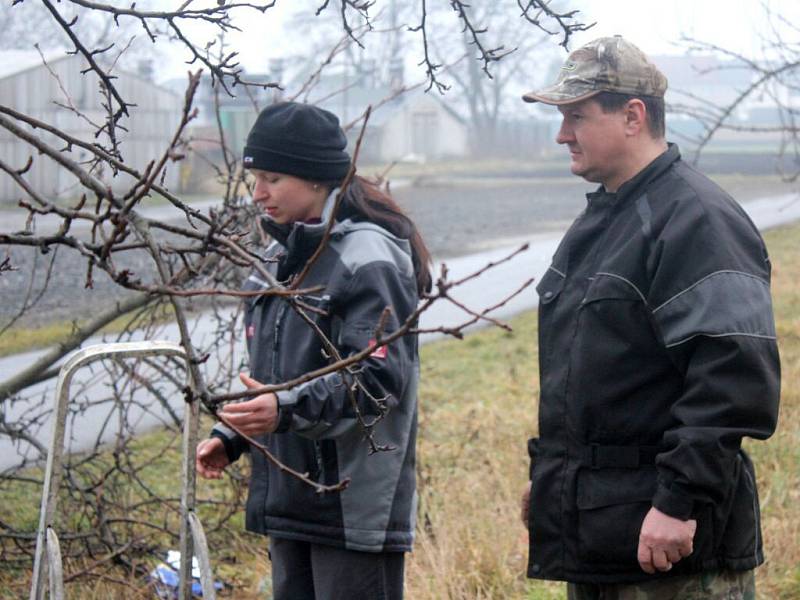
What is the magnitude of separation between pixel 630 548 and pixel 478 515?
2351 millimetres

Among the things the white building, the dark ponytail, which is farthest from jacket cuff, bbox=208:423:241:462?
the white building

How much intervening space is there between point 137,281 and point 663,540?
133cm

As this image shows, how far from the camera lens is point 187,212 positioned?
2.26 m

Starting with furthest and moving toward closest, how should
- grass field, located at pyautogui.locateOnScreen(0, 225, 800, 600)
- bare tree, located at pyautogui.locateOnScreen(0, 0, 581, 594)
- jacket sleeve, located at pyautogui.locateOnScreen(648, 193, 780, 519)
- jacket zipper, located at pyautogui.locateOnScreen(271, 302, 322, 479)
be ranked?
grass field, located at pyautogui.locateOnScreen(0, 225, 800, 600)
jacket zipper, located at pyautogui.locateOnScreen(271, 302, 322, 479)
jacket sleeve, located at pyautogui.locateOnScreen(648, 193, 780, 519)
bare tree, located at pyautogui.locateOnScreen(0, 0, 581, 594)

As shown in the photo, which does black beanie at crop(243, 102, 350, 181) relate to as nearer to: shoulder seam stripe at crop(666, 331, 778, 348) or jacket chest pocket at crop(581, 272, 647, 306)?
jacket chest pocket at crop(581, 272, 647, 306)

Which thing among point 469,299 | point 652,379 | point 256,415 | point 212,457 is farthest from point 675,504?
point 469,299

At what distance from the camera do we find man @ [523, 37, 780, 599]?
2.57m

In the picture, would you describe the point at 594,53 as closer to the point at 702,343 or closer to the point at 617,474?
the point at 702,343

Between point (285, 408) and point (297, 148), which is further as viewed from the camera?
point (297, 148)

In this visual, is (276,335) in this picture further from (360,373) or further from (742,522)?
(742,522)

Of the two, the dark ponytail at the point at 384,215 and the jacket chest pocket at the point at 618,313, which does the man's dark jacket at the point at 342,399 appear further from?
the jacket chest pocket at the point at 618,313

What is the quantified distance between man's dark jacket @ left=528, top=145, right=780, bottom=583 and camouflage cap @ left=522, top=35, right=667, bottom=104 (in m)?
0.18

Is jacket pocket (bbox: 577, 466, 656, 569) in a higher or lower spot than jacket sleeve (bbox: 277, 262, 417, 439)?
lower

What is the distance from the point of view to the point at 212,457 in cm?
321
